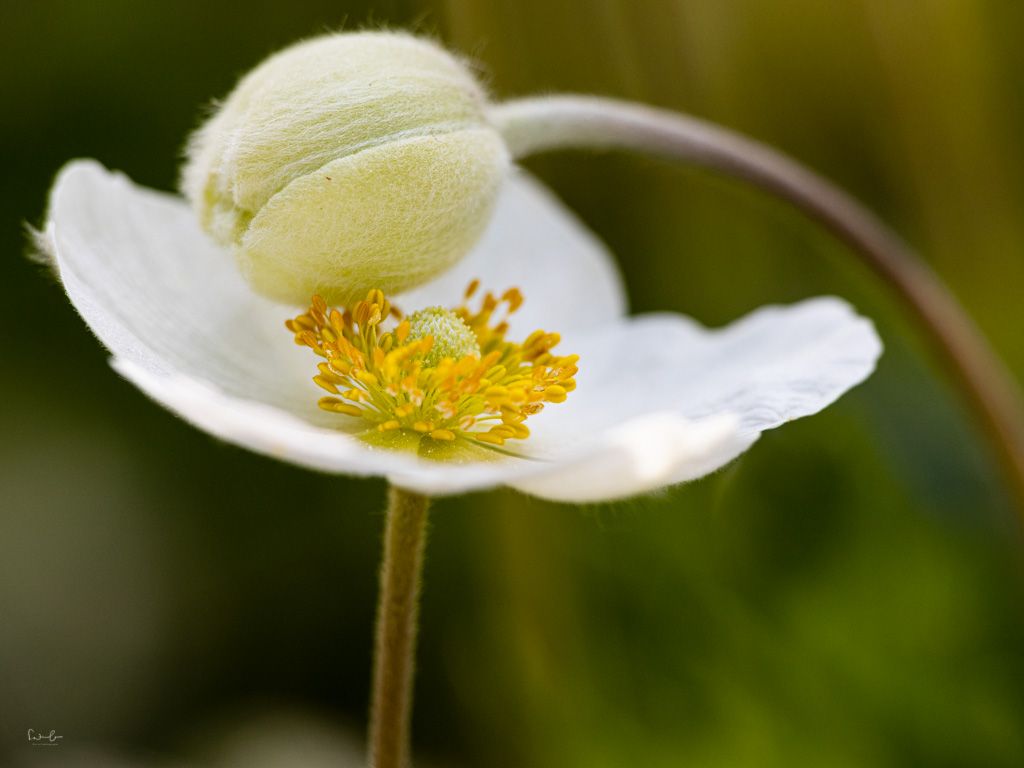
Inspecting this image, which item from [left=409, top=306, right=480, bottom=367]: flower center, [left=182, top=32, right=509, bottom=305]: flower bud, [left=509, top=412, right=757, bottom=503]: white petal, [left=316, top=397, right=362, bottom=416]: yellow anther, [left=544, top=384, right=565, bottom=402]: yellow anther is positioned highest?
[left=182, top=32, right=509, bottom=305]: flower bud

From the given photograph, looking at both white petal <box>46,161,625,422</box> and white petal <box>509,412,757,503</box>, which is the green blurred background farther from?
white petal <box>509,412,757,503</box>

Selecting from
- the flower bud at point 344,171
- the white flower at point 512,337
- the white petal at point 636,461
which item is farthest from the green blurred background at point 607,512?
the white petal at point 636,461

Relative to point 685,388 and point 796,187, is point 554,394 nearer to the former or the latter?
point 685,388

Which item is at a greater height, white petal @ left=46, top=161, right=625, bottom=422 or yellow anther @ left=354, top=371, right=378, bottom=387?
white petal @ left=46, top=161, right=625, bottom=422

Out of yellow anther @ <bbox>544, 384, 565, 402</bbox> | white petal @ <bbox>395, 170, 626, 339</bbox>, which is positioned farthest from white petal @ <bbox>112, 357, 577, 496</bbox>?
white petal @ <bbox>395, 170, 626, 339</bbox>

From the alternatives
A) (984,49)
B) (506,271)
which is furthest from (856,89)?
(506,271)
